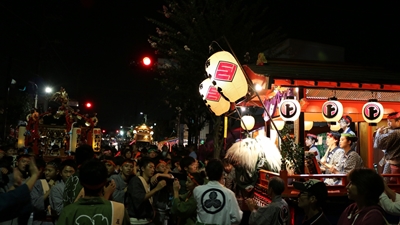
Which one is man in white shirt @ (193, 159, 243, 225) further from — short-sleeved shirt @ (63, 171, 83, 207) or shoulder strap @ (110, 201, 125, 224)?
shoulder strap @ (110, 201, 125, 224)


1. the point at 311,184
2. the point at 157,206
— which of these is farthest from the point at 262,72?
the point at 311,184

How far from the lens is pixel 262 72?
30.3 feet

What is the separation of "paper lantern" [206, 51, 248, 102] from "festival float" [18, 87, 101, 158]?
13935mm

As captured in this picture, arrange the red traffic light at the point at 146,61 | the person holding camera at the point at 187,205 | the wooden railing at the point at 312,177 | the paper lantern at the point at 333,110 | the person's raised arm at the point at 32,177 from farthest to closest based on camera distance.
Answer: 1. the red traffic light at the point at 146,61
2. the paper lantern at the point at 333,110
3. the wooden railing at the point at 312,177
4. the person holding camera at the point at 187,205
5. the person's raised arm at the point at 32,177

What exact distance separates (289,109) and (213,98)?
3310 millimetres

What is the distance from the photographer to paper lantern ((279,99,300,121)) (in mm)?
9188

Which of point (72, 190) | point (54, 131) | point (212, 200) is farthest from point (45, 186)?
point (54, 131)

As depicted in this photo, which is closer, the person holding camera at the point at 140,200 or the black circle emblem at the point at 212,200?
the black circle emblem at the point at 212,200

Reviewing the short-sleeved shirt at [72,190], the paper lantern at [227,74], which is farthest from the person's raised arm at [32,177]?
the paper lantern at [227,74]

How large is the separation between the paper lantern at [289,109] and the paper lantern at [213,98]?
2.87 m

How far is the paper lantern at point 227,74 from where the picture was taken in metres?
9.51

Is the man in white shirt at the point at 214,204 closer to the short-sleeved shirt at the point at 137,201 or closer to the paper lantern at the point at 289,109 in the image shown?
the short-sleeved shirt at the point at 137,201

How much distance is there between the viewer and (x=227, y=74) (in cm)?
952

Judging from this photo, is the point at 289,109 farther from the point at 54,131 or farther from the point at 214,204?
the point at 54,131
